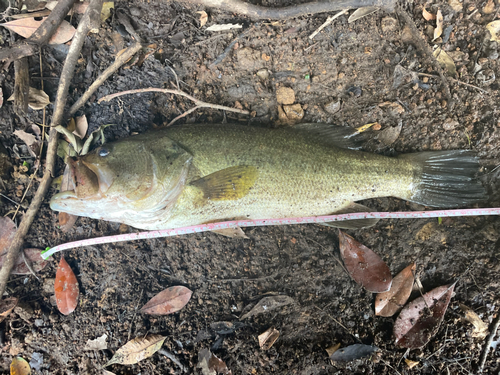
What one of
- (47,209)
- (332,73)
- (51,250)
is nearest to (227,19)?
(332,73)

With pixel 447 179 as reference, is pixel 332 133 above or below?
above

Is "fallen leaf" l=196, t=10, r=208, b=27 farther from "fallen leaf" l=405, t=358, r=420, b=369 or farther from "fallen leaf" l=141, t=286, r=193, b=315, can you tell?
"fallen leaf" l=405, t=358, r=420, b=369

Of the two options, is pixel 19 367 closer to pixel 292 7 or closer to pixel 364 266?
pixel 364 266

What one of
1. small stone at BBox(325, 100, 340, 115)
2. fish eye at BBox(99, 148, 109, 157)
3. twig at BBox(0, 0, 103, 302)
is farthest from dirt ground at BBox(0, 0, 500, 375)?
fish eye at BBox(99, 148, 109, 157)

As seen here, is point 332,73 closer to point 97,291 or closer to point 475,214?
point 475,214

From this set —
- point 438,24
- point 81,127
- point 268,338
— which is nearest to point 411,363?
point 268,338

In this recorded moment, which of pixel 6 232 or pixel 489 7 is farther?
pixel 6 232
